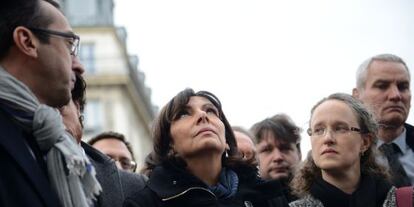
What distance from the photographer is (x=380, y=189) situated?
559cm

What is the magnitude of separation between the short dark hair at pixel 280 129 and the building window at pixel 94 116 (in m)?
39.5

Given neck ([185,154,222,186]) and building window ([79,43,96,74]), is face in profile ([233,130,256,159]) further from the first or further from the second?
building window ([79,43,96,74])

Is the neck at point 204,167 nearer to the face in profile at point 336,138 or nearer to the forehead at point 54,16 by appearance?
the face in profile at point 336,138

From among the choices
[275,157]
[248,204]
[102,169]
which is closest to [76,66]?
[102,169]

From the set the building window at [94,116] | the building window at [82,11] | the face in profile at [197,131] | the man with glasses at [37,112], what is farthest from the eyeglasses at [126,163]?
the building window at [82,11]

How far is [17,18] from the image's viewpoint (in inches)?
169

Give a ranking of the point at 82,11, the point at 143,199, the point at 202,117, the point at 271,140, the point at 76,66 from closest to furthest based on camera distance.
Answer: the point at 76,66, the point at 143,199, the point at 202,117, the point at 271,140, the point at 82,11

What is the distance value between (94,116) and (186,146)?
138ft

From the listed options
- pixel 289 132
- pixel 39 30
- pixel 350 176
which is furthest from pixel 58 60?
pixel 289 132

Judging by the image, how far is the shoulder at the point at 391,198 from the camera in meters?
5.49

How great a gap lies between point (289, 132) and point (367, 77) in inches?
30.9

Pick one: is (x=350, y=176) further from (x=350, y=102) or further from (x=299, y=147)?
(x=299, y=147)

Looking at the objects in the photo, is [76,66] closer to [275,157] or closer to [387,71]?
[275,157]

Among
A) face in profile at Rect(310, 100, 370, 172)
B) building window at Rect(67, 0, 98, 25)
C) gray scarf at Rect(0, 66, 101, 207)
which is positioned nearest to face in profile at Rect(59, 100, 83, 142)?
gray scarf at Rect(0, 66, 101, 207)
